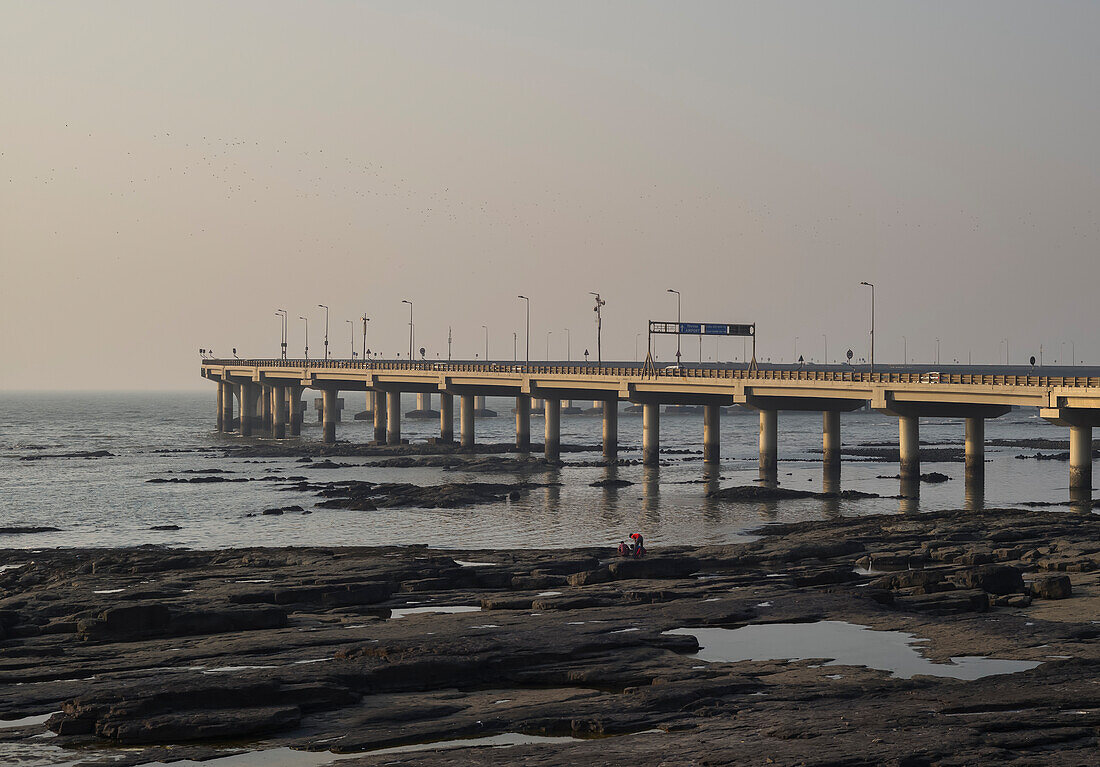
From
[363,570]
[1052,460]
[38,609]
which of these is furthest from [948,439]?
[38,609]

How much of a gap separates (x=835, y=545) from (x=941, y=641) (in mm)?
18994

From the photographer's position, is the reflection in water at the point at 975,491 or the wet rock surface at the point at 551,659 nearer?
the wet rock surface at the point at 551,659

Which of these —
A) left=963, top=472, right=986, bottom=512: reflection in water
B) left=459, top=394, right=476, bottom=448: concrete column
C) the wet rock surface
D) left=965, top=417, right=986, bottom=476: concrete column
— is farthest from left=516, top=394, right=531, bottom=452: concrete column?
the wet rock surface

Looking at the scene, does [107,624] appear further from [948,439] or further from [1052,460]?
[948,439]

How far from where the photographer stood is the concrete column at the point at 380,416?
156 m

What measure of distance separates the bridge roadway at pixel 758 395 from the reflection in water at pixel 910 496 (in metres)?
0.65

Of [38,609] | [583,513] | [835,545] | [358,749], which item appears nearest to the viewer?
[358,749]

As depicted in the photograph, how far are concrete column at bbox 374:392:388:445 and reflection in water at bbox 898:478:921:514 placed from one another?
254 ft

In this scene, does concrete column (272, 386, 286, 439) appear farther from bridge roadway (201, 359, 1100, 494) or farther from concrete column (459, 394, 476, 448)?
concrete column (459, 394, 476, 448)

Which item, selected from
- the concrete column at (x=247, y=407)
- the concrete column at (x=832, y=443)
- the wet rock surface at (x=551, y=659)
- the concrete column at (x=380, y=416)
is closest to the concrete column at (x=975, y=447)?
the concrete column at (x=832, y=443)

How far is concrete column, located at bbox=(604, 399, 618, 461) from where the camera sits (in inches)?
4818

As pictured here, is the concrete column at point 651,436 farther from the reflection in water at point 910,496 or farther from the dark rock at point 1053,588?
the dark rock at point 1053,588

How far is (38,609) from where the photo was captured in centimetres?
3878

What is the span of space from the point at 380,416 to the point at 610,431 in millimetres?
43102
